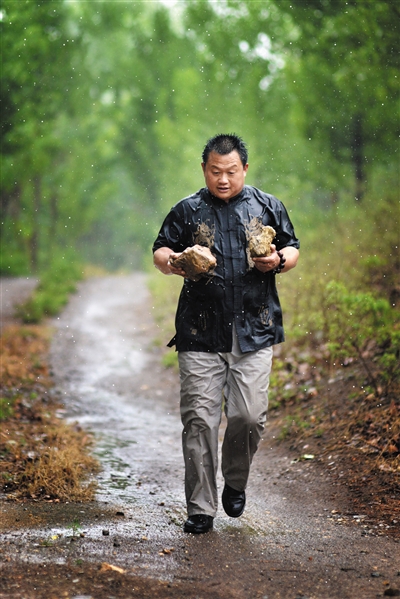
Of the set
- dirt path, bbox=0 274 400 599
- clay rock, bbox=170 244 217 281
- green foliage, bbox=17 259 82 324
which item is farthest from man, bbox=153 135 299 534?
green foliage, bbox=17 259 82 324

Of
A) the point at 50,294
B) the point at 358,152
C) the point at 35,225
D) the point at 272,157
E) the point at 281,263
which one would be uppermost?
the point at 272,157

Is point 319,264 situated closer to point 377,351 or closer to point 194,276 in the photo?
point 377,351

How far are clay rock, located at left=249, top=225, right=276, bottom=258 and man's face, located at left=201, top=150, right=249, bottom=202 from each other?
1.17 ft

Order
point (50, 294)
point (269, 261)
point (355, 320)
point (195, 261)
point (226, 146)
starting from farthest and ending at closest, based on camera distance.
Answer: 1. point (50, 294)
2. point (355, 320)
3. point (226, 146)
4. point (269, 261)
5. point (195, 261)

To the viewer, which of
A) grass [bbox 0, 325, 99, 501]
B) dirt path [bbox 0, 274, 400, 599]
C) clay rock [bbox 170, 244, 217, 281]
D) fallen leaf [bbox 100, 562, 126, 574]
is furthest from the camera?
grass [bbox 0, 325, 99, 501]

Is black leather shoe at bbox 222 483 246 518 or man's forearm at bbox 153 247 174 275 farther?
black leather shoe at bbox 222 483 246 518

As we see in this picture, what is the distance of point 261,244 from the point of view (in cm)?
430

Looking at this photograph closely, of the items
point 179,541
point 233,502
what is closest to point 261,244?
point 233,502

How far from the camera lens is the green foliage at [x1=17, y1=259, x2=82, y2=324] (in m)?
16.1

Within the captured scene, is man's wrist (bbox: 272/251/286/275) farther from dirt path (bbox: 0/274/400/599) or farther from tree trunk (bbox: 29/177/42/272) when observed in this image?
tree trunk (bbox: 29/177/42/272)

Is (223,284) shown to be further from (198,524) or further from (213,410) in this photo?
(198,524)

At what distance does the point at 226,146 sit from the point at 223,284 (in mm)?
880

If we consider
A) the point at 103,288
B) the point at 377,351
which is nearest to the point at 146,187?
the point at 103,288

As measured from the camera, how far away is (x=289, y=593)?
3443mm
